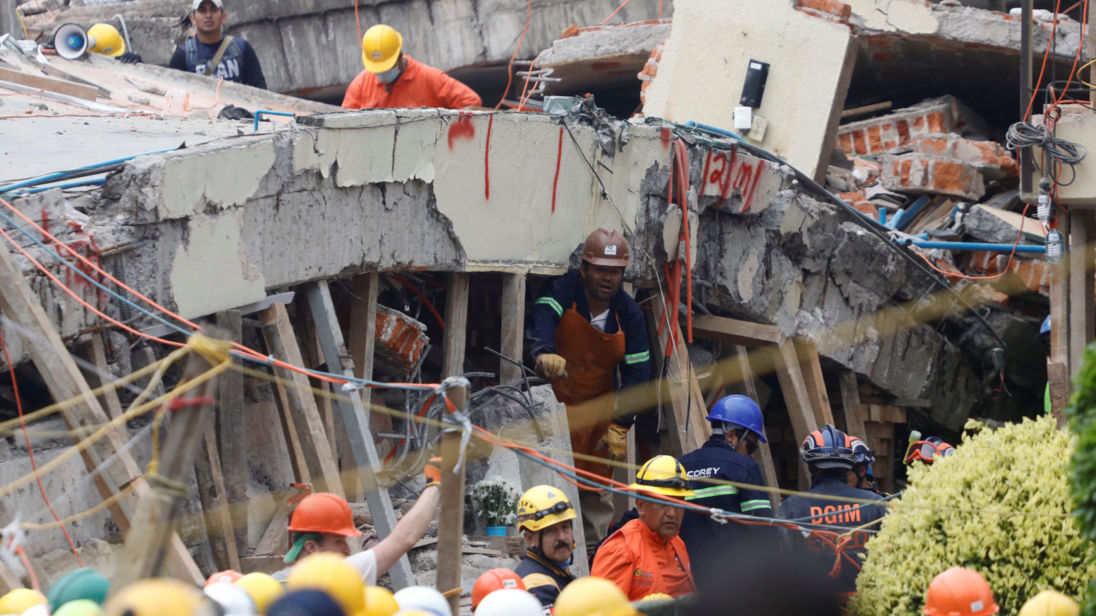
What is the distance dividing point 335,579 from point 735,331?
6755 millimetres

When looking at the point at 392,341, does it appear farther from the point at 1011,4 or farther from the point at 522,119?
the point at 1011,4

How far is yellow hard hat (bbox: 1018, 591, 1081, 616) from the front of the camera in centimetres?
437

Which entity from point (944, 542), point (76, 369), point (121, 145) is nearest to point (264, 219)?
point (121, 145)

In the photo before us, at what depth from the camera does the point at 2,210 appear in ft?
19.1

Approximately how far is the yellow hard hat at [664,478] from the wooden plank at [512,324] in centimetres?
201

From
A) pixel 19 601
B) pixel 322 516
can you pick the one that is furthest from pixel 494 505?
pixel 19 601

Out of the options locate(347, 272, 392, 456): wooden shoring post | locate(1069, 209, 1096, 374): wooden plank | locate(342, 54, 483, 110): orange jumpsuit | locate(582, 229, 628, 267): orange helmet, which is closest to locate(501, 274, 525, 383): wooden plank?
locate(582, 229, 628, 267): orange helmet

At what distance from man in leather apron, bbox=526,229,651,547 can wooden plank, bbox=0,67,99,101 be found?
3.76m

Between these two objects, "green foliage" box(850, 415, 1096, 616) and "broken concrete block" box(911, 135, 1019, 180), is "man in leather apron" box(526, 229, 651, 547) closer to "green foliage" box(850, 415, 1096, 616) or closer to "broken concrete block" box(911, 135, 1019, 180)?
"green foliage" box(850, 415, 1096, 616)

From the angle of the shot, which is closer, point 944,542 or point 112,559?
point 944,542

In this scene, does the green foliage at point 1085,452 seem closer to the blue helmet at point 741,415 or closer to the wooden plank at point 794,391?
the blue helmet at point 741,415

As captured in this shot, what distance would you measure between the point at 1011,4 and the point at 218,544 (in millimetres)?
11848

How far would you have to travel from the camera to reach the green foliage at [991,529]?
497 cm

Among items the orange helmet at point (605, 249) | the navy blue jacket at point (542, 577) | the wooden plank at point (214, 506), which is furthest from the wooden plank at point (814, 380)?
the wooden plank at point (214, 506)
